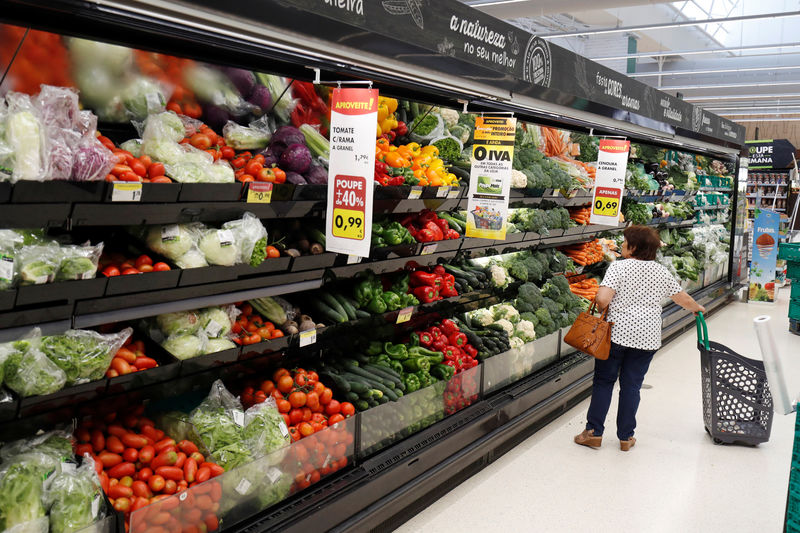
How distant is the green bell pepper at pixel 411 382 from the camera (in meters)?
3.88

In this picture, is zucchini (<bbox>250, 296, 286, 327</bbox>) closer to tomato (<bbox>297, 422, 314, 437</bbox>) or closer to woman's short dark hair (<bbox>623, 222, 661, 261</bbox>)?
tomato (<bbox>297, 422, 314, 437</bbox>)

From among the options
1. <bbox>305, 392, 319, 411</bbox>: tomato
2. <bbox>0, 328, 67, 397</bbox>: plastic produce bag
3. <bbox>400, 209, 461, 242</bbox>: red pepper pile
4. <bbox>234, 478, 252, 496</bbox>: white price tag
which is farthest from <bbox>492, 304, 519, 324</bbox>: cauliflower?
<bbox>0, 328, 67, 397</bbox>: plastic produce bag

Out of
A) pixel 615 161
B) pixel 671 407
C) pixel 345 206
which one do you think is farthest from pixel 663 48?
pixel 345 206

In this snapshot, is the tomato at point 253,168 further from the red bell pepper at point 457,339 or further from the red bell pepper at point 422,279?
the red bell pepper at point 457,339

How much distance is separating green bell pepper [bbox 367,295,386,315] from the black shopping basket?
7.88ft

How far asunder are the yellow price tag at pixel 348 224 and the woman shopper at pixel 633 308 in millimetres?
2086

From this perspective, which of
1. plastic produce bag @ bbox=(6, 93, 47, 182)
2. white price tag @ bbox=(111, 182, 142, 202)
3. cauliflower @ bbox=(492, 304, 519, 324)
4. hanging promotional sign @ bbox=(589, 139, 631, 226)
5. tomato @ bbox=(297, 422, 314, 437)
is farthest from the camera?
hanging promotional sign @ bbox=(589, 139, 631, 226)

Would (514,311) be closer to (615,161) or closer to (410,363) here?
(410,363)

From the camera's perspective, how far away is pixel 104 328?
2729 mm

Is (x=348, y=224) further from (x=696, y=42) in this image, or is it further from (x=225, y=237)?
(x=696, y=42)

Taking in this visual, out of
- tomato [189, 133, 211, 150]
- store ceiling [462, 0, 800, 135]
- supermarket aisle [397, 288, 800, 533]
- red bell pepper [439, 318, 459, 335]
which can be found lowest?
supermarket aisle [397, 288, 800, 533]

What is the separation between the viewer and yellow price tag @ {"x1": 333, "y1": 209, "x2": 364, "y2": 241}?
3.08 meters

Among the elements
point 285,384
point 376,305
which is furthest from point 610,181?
point 285,384

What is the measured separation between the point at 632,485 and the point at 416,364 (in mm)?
1603
